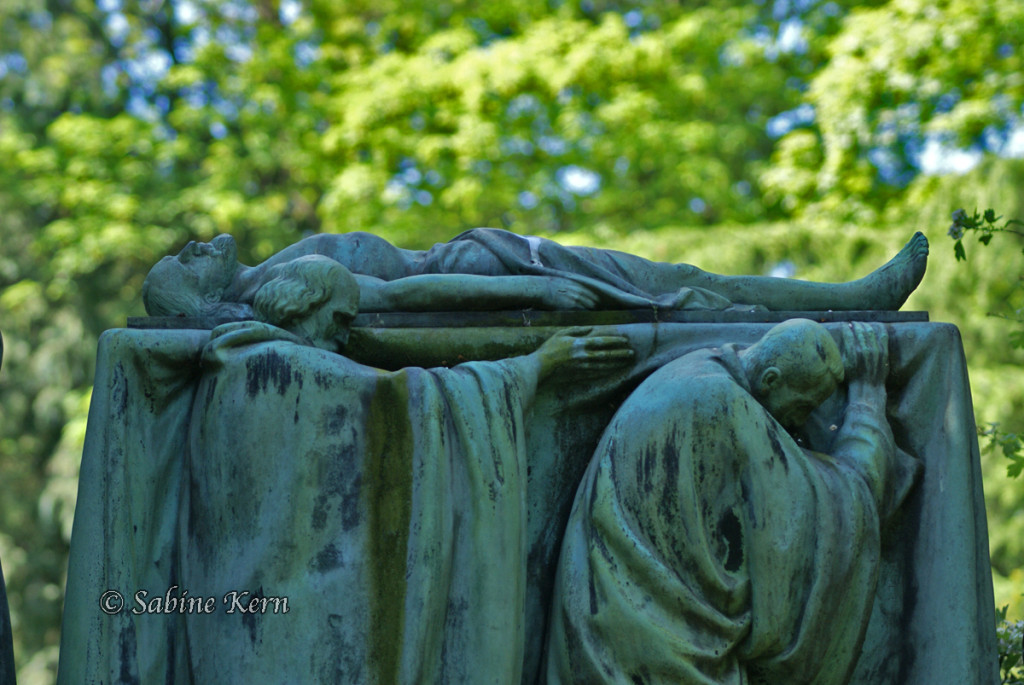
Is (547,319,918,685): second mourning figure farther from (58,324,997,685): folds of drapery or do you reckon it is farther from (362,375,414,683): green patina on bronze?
(362,375,414,683): green patina on bronze

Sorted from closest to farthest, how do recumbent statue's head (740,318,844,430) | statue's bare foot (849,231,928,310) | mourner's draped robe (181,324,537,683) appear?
mourner's draped robe (181,324,537,683) → recumbent statue's head (740,318,844,430) → statue's bare foot (849,231,928,310)

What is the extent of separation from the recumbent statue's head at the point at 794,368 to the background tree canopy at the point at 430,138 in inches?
311

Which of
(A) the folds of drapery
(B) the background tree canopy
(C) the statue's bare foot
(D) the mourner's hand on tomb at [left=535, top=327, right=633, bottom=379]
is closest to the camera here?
(A) the folds of drapery

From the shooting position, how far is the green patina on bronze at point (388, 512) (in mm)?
3559

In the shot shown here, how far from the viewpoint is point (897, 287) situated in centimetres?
426

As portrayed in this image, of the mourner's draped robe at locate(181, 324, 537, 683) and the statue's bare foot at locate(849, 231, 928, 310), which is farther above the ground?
the statue's bare foot at locate(849, 231, 928, 310)

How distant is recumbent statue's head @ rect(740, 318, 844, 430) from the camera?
3.81 meters

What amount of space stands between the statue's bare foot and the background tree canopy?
7448mm

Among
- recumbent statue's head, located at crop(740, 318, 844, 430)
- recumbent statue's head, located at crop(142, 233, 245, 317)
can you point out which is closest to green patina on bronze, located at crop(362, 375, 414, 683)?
recumbent statue's head, located at crop(142, 233, 245, 317)

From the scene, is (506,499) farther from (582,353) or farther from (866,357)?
(866,357)

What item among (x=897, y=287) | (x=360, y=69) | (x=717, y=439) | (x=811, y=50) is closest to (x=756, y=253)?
(x=811, y=50)

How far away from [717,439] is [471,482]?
0.76 metres

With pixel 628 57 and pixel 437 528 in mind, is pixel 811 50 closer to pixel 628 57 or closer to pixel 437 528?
pixel 628 57

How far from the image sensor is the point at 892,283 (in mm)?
4266
